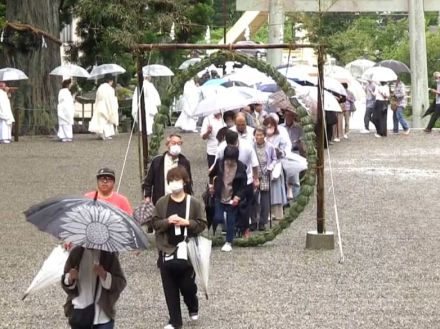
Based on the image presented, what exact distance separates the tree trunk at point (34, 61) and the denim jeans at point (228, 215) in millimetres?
19982

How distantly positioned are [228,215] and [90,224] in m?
5.68

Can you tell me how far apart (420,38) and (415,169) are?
53.3ft

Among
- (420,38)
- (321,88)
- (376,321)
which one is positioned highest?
(420,38)

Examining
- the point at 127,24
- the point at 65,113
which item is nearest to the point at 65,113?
the point at 65,113

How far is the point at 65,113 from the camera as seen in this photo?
2989 cm

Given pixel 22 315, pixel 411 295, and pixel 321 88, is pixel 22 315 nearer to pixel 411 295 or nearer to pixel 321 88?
pixel 411 295

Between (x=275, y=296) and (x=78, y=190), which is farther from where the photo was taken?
(x=78, y=190)

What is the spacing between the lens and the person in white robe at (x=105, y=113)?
30719 mm

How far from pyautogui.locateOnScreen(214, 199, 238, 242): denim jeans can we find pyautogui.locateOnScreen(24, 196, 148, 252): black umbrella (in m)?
5.35

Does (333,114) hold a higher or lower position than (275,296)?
higher

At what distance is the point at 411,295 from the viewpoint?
34.9 feet

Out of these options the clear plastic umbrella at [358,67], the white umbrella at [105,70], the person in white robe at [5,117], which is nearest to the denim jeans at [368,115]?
the white umbrella at [105,70]

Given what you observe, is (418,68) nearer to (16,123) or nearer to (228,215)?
(16,123)

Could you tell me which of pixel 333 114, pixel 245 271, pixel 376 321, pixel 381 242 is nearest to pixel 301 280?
pixel 245 271
